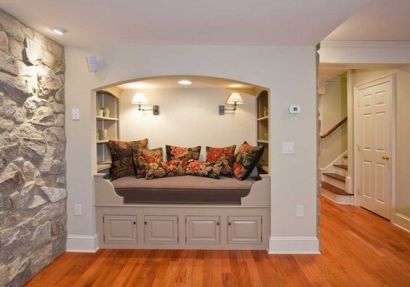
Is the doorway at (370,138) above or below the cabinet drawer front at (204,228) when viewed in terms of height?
above

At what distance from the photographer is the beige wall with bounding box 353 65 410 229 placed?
143 inches

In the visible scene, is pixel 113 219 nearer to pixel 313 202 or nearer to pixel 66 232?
pixel 66 232

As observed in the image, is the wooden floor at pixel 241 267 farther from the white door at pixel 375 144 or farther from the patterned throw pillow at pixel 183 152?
the patterned throw pillow at pixel 183 152

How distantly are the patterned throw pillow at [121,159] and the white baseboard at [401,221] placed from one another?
3.58 m

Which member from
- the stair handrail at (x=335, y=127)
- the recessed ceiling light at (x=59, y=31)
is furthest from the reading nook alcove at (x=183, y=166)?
the stair handrail at (x=335, y=127)

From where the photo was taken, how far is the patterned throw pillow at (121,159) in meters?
3.41

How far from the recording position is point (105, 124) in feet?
13.3

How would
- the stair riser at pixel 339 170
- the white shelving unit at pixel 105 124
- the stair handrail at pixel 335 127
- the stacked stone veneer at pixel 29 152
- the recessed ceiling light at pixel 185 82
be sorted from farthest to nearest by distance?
1. the stair handrail at pixel 335 127
2. the stair riser at pixel 339 170
3. the recessed ceiling light at pixel 185 82
4. the white shelving unit at pixel 105 124
5. the stacked stone veneer at pixel 29 152

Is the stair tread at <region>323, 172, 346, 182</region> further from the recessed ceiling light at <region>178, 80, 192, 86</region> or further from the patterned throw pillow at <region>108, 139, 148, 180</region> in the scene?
the patterned throw pillow at <region>108, 139, 148, 180</region>

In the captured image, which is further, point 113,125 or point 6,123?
point 113,125

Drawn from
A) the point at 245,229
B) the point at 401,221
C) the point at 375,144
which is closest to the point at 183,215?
the point at 245,229

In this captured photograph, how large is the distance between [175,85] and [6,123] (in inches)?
92.8

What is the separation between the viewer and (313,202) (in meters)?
2.97

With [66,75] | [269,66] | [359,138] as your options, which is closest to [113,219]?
[66,75]
